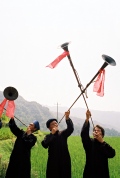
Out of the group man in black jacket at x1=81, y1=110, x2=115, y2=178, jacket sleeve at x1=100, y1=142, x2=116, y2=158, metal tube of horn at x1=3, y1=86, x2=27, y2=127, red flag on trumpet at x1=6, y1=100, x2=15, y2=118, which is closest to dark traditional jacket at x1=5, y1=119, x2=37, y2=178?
red flag on trumpet at x1=6, y1=100, x2=15, y2=118

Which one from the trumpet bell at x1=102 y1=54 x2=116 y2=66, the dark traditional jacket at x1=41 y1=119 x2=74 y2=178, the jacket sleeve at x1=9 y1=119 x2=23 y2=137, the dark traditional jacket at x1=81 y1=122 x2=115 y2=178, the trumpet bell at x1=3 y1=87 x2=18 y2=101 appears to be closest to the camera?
the dark traditional jacket at x1=81 y1=122 x2=115 y2=178

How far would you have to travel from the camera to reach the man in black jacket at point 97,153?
18.4 ft

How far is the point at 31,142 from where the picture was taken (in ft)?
19.2

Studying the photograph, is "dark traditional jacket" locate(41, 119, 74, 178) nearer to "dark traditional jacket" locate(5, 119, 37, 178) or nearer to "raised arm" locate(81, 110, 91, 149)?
"dark traditional jacket" locate(5, 119, 37, 178)

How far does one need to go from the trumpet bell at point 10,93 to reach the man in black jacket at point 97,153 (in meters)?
1.64

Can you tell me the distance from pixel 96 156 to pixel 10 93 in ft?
7.48

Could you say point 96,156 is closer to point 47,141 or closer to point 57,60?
point 47,141

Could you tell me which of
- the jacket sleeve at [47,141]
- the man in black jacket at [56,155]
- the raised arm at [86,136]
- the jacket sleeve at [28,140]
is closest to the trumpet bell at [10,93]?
the jacket sleeve at [28,140]

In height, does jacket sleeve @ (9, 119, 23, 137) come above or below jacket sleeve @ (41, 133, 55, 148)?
above

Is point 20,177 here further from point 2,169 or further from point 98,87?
point 98,87

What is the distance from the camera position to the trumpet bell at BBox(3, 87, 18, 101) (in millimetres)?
6070

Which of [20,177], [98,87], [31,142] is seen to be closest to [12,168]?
[20,177]

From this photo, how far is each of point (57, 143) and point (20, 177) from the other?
1029mm

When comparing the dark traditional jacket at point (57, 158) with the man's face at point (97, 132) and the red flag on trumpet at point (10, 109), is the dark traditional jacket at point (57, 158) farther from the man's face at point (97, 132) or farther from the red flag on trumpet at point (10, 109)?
the red flag on trumpet at point (10, 109)
